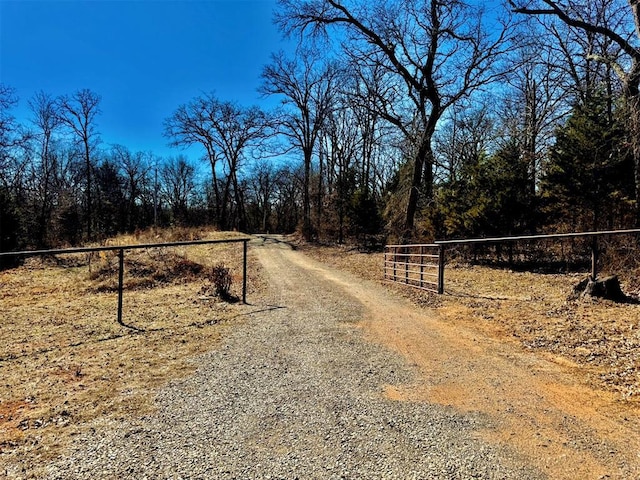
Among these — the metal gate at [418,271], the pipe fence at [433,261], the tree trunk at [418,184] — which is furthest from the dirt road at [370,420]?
the tree trunk at [418,184]

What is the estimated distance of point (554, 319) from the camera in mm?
5801

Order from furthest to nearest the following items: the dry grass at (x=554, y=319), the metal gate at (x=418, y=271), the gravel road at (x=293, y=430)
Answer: the metal gate at (x=418, y=271), the dry grass at (x=554, y=319), the gravel road at (x=293, y=430)

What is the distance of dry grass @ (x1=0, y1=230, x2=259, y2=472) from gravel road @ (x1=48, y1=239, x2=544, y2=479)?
1.03ft

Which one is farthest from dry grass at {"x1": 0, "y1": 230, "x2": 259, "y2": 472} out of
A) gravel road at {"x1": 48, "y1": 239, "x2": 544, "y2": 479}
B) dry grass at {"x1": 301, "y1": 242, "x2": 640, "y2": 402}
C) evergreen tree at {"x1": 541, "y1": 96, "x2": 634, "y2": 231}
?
evergreen tree at {"x1": 541, "y1": 96, "x2": 634, "y2": 231}

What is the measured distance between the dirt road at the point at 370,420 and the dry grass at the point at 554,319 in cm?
41

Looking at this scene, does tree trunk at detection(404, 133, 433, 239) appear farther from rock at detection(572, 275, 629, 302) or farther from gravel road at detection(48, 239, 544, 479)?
gravel road at detection(48, 239, 544, 479)

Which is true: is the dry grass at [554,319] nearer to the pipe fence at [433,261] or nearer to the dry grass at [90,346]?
the pipe fence at [433,261]

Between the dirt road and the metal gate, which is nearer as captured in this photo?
the dirt road

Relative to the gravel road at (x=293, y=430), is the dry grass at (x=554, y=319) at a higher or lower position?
higher

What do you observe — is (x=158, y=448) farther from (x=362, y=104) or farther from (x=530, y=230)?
(x=362, y=104)

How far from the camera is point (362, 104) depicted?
17.1 meters

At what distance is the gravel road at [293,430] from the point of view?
244cm

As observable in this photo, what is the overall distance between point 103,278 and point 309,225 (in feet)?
53.0

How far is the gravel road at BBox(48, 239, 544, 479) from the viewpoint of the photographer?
2.44 metres
